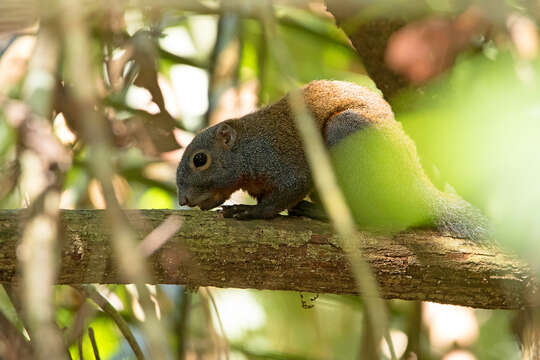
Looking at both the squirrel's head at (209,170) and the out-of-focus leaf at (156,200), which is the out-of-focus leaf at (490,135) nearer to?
the squirrel's head at (209,170)

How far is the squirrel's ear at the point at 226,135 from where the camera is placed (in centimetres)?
597

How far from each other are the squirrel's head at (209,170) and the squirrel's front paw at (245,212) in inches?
32.4

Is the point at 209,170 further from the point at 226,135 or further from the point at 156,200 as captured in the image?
the point at 156,200

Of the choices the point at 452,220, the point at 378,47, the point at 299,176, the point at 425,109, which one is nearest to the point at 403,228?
the point at 452,220

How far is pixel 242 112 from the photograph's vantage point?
24.0 feet

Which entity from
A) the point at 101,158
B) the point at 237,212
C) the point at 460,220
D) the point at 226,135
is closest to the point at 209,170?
the point at 226,135

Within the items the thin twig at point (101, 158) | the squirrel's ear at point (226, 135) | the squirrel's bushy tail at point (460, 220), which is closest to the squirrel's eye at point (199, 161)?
the squirrel's ear at point (226, 135)

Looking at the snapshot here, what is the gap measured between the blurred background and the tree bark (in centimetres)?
23

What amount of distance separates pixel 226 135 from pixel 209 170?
0.37 metres

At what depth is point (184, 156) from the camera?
5.95 m

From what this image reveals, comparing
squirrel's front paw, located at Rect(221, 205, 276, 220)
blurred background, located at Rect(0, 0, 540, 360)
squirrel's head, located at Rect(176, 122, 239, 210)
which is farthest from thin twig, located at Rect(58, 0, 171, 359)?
squirrel's head, located at Rect(176, 122, 239, 210)

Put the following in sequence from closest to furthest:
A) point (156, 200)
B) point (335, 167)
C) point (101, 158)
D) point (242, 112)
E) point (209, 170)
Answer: point (101, 158)
point (335, 167)
point (209, 170)
point (242, 112)
point (156, 200)

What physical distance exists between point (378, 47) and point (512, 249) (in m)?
2.28

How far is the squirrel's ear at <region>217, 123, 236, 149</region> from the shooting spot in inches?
235
